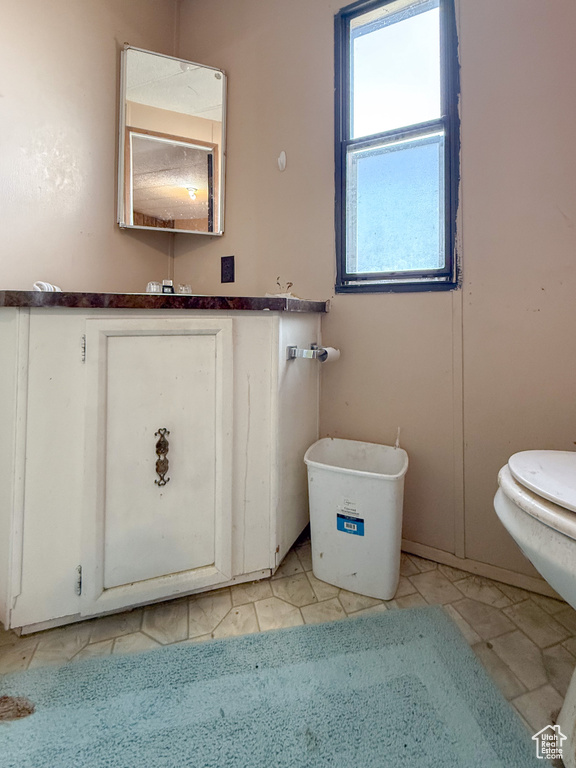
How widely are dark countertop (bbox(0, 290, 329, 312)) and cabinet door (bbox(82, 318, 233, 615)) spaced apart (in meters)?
0.05

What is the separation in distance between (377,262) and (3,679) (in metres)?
1.63

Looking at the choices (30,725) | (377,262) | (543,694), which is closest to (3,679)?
(30,725)

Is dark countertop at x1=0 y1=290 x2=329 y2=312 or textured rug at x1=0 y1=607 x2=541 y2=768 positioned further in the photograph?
dark countertop at x1=0 y1=290 x2=329 y2=312

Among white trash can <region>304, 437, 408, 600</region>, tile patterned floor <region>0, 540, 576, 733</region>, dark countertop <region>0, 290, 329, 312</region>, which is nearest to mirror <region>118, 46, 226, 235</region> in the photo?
dark countertop <region>0, 290, 329, 312</region>

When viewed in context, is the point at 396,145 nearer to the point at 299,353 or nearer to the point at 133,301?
the point at 299,353

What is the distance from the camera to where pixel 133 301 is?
89 centimetres

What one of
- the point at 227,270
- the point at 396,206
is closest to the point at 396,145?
the point at 396,206

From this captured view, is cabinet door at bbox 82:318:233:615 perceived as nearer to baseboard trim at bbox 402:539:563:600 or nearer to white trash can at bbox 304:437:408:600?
white trash can at bbox 304:437:408:600

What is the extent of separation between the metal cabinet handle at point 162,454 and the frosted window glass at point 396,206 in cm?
95

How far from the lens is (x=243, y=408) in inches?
41.9

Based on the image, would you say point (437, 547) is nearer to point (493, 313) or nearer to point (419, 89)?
point (493, 313)

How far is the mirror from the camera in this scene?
152 centimetres

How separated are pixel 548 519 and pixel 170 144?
6.26ft

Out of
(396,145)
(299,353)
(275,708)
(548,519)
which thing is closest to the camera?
(548,519)
